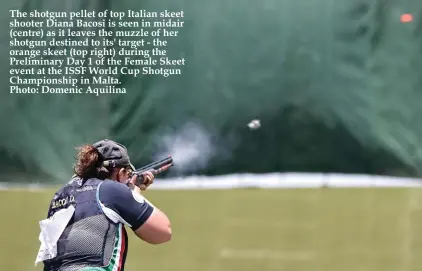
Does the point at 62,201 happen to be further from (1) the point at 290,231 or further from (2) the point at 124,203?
(1) the point at 290,231

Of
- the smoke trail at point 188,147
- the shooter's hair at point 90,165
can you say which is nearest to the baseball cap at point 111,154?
the shooter's hair at point 90,165

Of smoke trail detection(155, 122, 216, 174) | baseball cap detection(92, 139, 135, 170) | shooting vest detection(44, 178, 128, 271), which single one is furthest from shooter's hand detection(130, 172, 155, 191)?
smoke trail detection(155, 122, 216, 174)

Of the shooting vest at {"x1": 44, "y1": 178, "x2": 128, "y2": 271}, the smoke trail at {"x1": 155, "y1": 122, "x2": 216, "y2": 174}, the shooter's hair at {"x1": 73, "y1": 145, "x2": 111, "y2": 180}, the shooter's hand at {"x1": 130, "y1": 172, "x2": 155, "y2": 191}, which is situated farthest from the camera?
the smoke trail at {"x1": 155, "y1": 122, "x2": 216, "y2": 174}

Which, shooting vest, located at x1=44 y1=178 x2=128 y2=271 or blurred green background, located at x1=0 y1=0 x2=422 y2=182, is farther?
blurred green background, located at x1=0 y1=0 x2=422 y2=182

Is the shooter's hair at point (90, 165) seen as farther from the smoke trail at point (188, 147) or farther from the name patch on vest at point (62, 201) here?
the smoke trail at point (188, 147)

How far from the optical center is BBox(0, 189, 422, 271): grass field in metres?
4.27

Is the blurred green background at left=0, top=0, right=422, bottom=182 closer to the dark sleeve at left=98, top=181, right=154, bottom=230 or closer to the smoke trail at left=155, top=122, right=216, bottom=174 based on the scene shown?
the smoke trail at left=155, top=122, right=216, bottom=174

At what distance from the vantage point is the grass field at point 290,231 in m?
4.27

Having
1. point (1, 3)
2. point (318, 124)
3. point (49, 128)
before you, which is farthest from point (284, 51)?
point (1, 3)

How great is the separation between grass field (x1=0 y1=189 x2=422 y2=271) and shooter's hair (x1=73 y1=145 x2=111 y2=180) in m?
1.67

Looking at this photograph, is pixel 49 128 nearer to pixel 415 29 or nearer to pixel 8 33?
pixel 8 33

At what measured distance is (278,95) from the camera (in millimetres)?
4344

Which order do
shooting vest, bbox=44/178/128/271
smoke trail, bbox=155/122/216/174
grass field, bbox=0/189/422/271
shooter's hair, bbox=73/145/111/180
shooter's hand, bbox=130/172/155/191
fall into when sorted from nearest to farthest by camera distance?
shooting vest, bbox=44/178/128/271
shooter's hair, bbox=73/145/111/180
shooter's hand, bbox=130/172/155/191
grass field, bbox=0/189/422/271
smoke trail, bbox=155/122/216/174

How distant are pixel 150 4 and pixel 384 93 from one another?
1.58 meters
